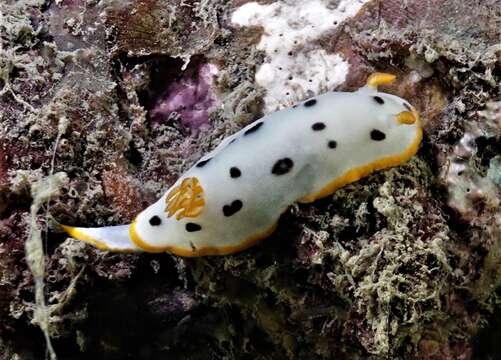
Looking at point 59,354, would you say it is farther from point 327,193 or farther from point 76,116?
point 327,193

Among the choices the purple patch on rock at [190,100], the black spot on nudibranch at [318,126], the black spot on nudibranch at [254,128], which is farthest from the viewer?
the purple patch on rock at [190,100]

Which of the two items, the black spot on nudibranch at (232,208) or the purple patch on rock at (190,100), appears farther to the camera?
the purple patch on rock at (190,100)

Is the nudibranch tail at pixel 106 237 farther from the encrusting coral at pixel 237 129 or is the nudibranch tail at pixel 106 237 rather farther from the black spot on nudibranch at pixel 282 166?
the black spot on nudibranch at pixel 282 166

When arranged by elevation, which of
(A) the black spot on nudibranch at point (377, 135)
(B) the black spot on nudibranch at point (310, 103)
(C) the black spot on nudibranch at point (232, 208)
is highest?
(B) the black spot on nudibranch at point (310, 103)

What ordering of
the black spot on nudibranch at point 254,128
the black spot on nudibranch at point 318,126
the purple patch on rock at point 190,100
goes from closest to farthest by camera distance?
the black spot on nudibranch at point 318,126
the black spot on nudibranch at point 254,128
the purple patch on rock at point 190,100

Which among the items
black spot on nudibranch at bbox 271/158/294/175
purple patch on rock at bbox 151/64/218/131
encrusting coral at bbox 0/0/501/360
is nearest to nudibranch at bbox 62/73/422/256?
black spot on nudibranch at bbox 271/158/294/175

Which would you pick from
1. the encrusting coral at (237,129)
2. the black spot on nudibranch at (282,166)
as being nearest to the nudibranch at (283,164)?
the black spot on nudibranch at (282,166)

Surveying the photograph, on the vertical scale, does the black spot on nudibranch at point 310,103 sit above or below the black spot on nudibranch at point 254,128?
above

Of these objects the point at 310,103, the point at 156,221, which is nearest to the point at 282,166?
the point at 310,103

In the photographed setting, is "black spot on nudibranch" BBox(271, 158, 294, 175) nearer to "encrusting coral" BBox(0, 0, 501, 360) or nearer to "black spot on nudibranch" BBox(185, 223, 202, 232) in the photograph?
"encrusting coral" BBox(0, 0, 501, 360)
